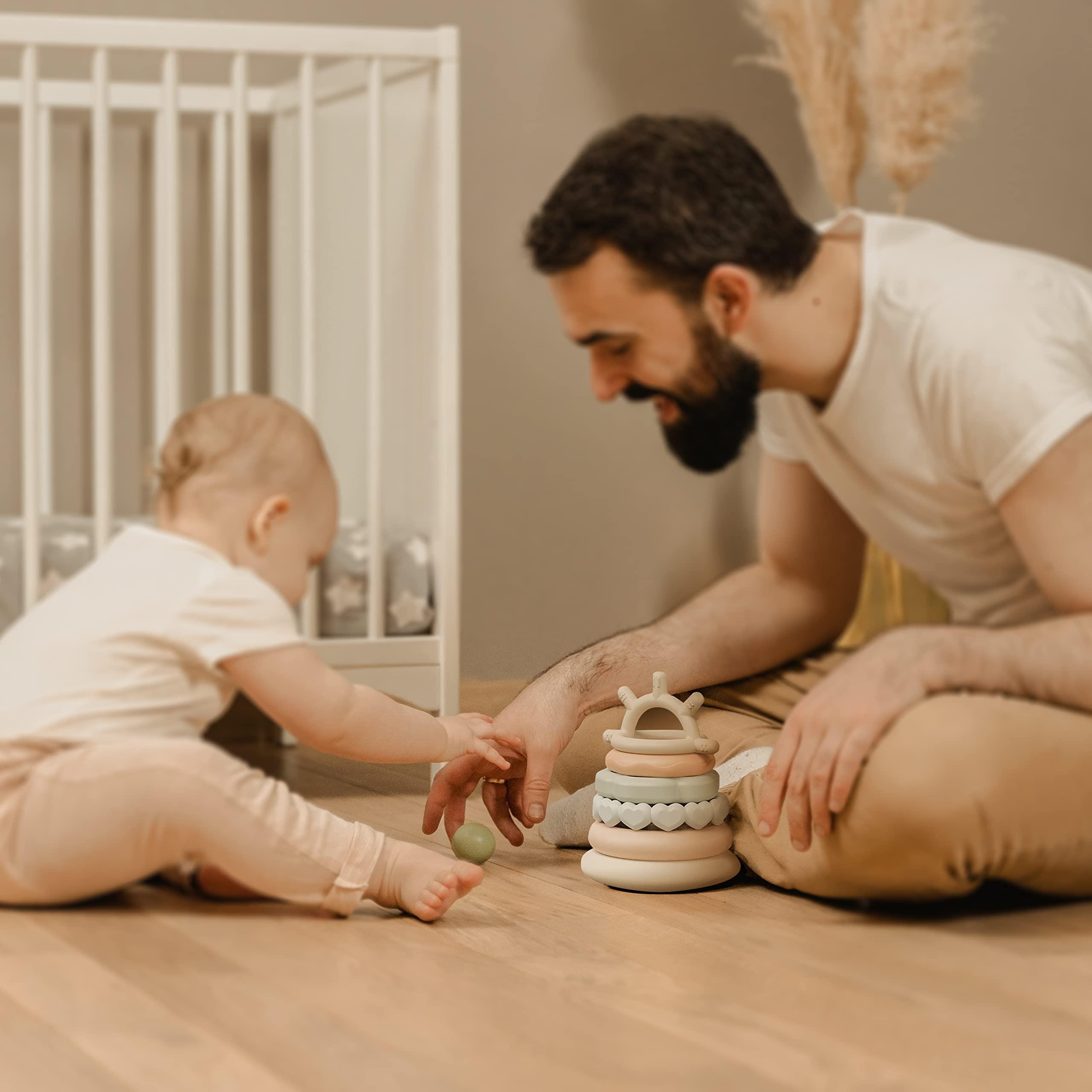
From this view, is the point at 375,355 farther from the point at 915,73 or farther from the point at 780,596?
the point at 915,73

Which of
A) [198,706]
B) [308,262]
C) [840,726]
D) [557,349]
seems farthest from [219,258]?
[840,726]

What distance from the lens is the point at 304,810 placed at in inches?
40.4

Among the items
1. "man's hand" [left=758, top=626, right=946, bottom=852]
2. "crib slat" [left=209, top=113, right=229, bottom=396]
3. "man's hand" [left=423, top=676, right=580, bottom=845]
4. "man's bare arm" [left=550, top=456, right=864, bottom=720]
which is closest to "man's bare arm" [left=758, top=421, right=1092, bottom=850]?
"man's hand" [left=758, top=626, right=946, bottom=852]

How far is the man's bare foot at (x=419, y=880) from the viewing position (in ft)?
3.36

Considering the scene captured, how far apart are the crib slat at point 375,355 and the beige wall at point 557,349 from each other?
572 millimetres

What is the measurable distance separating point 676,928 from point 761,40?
1.85m

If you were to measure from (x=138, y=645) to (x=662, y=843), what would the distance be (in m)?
0.43

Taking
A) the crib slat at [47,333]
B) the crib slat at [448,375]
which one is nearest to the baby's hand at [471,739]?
the crib slat at [448,375]

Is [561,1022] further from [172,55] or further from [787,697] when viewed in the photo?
[172,55]

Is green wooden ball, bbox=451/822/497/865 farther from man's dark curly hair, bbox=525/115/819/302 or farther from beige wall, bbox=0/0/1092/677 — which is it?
beige wall, bbox=0/0/1092/677

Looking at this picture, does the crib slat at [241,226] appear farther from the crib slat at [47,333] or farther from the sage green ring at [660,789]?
the sage green ring at [660,789]

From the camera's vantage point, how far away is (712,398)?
115 centimetres

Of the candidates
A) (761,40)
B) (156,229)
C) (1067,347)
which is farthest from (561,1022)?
(761,40)

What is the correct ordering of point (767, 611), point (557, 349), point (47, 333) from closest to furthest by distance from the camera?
point (767, 611) < point (47, 333) < point (557, 349)
